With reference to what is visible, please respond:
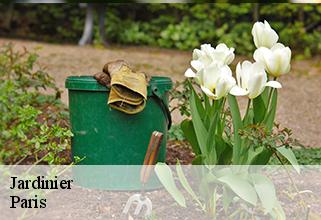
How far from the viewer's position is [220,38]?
8.14m

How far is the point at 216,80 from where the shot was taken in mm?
1945

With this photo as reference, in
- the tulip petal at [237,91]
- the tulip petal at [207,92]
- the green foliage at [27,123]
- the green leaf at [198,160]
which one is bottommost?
the green foliage at [27,123]

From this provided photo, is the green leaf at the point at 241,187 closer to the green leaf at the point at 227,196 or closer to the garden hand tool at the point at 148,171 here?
the green leaf at the point at 227,196

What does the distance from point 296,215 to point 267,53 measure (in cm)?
62

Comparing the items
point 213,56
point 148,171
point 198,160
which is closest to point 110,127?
point 148,171

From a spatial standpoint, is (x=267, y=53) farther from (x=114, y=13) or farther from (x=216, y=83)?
(x=114, y=13)

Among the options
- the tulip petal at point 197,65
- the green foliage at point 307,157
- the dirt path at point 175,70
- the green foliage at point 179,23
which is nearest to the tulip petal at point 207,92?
the tulip petal at point 197,65

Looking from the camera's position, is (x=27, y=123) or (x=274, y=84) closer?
(x=274, y=84)

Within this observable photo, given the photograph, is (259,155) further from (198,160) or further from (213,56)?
(213,56)

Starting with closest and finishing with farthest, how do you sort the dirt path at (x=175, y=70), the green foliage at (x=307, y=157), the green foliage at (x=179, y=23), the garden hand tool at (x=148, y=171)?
the garden hand tool at (x=148, y=171), the green foliage at (x=307, y=157), the dirt path at (x=175, y=70), the green foliage at (x=179, y=23)

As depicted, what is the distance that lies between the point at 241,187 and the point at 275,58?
0.41 m

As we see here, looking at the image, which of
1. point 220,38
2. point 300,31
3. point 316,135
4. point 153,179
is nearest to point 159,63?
point 220,38

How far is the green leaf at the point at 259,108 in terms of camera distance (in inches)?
81.3

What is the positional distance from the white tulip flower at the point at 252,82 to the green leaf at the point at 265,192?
265 millimetres
